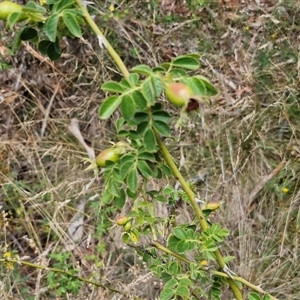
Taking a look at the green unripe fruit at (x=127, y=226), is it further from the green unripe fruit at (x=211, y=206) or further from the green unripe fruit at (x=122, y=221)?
the green unripe fruit at (x=211, y=206)

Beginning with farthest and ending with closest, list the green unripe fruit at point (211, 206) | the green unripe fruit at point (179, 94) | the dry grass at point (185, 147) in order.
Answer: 1. the dry grass at point (185, 147)
2. the green unripe fruit at point (211, 206)
3. the green unripe fruit at point (179, 94)

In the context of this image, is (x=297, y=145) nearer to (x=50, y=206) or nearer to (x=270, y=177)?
(x=270, y=177)

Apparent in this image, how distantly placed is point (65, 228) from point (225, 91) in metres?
1.11

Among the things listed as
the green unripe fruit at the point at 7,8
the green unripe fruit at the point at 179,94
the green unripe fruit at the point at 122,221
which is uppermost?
the green unripe fruit at the point at 7,8

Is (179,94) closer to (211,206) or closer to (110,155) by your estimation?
(110,155)

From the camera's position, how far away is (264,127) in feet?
8.18

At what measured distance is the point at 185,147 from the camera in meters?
2.61

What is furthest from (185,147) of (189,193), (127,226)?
(189,193)

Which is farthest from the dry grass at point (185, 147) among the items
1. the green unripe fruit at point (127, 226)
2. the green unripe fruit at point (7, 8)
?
the green unripe fruit at point (7, 8)

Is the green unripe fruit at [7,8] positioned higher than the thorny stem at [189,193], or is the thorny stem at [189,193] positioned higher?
the green unripe fruit at [7,8]

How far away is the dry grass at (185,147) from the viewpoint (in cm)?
212

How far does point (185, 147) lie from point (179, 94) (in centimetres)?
192

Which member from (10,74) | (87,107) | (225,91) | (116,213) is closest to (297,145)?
(225,91)

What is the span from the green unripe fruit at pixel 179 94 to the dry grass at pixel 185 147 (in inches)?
41.6
